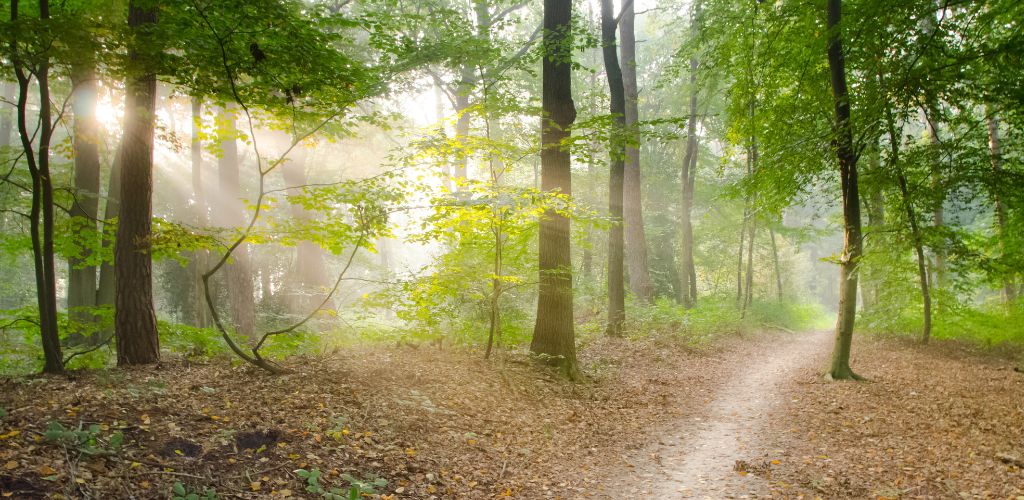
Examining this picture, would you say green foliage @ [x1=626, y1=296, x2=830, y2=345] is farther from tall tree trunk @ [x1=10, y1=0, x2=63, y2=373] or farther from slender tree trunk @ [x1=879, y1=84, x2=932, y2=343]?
tall tree trunk @ [x1=10, y1=0, x2=63, y2=373]

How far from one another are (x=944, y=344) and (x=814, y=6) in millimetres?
9094

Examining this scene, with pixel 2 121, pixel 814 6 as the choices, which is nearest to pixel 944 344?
pixel 814 6

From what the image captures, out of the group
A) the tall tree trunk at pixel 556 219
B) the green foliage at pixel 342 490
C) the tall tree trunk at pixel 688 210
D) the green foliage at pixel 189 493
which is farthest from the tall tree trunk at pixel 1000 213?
the green foliage at pixel 189 493

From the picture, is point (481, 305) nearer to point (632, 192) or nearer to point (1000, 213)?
point (632, 192)

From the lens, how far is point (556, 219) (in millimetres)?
8672

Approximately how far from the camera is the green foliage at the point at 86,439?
3834 millimetres

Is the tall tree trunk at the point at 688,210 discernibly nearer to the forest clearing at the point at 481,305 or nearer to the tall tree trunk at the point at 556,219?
the forest clearing at the point at 481,305

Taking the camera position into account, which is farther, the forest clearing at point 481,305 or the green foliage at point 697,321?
the green foliage at point 697,321

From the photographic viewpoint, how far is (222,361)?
23.8 feet

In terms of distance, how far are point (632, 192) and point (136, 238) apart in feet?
42.1

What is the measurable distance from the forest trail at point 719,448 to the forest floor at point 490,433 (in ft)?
0.10

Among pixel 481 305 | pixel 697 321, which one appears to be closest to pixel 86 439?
pixel 481 305

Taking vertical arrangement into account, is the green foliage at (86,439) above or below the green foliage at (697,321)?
above

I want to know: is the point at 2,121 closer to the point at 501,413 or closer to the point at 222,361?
the point at 222,361
